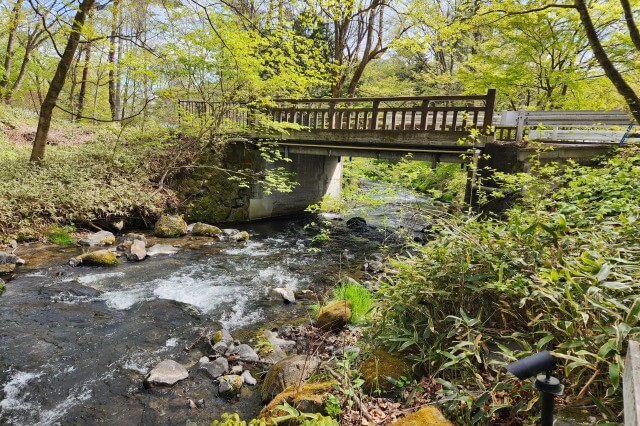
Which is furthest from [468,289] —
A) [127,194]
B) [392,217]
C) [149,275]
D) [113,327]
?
[392,217]

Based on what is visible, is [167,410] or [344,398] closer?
[344,398]

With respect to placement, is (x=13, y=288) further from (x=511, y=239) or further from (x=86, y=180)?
(x=511, y=239)

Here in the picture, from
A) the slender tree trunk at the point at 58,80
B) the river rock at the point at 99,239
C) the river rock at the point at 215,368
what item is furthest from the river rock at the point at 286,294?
the slender tree trunk at the point at 58,80

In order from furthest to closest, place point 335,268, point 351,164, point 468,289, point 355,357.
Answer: point 351,164 → point 335,268 → point 355,357 → point 468,289

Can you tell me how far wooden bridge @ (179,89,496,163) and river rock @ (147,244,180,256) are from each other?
5.09 m

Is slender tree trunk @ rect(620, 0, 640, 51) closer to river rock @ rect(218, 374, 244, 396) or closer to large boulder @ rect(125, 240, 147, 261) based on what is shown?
river rock @ rect(218, 374, 244, 396)

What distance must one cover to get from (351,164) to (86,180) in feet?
35.4

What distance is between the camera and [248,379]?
15.4ft

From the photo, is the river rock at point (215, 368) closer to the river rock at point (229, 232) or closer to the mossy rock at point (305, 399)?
the mossy rock at point (305, 399)

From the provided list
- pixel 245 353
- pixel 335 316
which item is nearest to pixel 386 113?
pixel 335 316

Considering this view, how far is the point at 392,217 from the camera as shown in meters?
16.1

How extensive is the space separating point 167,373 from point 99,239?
6531 mm

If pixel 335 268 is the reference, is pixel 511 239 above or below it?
above

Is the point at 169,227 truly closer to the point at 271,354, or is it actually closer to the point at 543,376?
the point at 271,354
